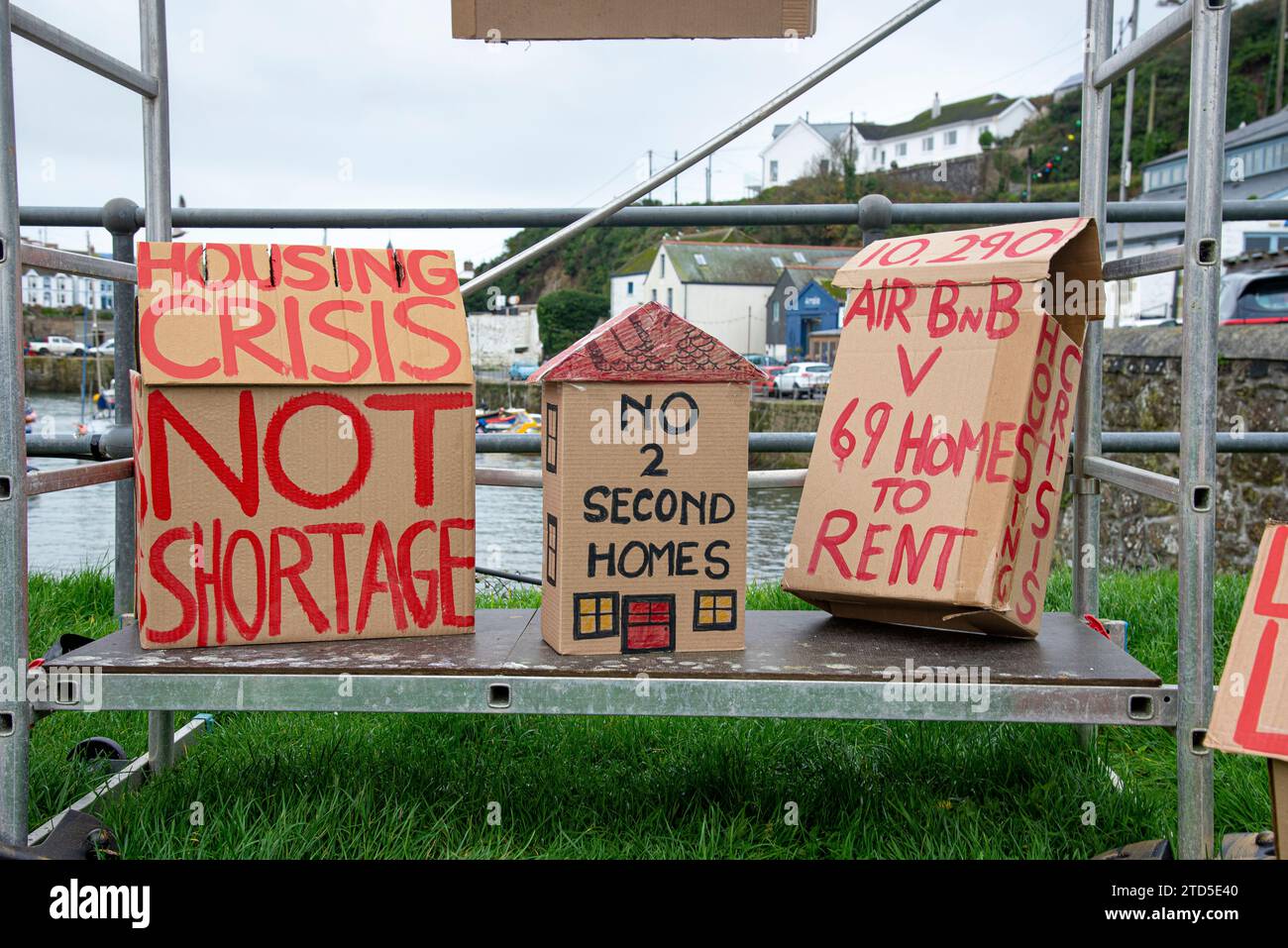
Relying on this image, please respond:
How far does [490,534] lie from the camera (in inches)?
168

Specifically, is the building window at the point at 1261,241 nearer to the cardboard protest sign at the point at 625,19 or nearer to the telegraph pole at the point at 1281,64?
the telegraph pole at the point at 1281,64

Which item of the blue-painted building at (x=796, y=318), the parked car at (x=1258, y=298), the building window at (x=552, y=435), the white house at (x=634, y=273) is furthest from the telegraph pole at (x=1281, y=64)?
the building window at (x=552, y=435)

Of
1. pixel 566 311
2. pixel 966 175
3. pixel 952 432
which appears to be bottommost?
pixel 952 432

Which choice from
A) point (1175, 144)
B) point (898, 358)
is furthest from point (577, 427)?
point (1175, 144)

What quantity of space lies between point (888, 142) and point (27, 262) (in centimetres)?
8436

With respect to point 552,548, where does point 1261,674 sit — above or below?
below

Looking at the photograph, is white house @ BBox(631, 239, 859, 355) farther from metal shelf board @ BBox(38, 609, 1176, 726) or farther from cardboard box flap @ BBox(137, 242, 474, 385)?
metal shelf board @ BBox(38, 609, 1176, 726)

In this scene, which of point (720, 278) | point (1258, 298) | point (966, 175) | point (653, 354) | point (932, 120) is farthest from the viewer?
point (932, 120)

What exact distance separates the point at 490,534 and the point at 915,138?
8023 centimetres

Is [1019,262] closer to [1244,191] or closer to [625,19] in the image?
[625,19]

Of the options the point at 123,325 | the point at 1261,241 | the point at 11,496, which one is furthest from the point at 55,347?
the point at 11,496

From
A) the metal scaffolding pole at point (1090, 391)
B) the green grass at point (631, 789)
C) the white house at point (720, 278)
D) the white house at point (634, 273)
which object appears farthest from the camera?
the white house at point (720, 278)

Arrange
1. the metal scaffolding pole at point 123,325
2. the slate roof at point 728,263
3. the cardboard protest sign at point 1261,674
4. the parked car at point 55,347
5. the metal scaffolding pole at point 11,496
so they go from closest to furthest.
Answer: the cardboard protest sign at point 1261,674 → the metal scaffolding pole at point 11,496 → the metal scaffolding pole at point 123,325 → the slate roof at point 728,263 → the parked car at point 55,347

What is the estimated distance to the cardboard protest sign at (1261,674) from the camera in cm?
160
